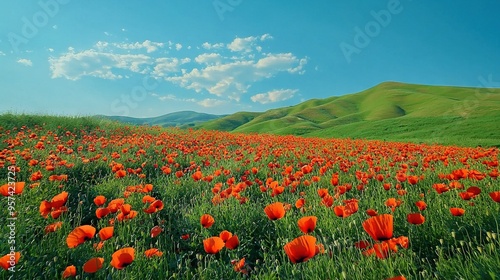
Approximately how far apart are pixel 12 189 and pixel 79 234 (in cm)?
137

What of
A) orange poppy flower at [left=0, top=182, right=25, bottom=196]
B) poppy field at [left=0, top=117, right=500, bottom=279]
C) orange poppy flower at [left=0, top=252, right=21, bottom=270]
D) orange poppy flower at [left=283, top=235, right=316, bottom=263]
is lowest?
poppy field at [left=0, top=117, right=500, bottom=279]

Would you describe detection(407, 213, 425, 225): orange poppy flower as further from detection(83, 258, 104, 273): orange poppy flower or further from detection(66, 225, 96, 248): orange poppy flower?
detection(66, 225, 96, 248): orange poppy flower

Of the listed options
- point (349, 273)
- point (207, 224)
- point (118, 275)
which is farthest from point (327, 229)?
point (118, 275)

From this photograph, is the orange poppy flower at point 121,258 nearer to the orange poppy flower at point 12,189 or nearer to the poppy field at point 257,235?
the poppy field at point 257,235

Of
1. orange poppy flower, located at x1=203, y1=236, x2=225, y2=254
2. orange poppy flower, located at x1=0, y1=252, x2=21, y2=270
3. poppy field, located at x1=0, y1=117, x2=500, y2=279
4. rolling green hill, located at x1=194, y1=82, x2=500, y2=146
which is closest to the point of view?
orange poppy flower, located at x1=0, y1=252, x2=21, y2=270

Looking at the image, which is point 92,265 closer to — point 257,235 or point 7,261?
point 7,261

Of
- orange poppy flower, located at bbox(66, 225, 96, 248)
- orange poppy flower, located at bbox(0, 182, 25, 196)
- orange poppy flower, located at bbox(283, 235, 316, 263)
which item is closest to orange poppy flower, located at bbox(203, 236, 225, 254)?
orange poppy flower, located at bbox(283, 235, 316, 263)

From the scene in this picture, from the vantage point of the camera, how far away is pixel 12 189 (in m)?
2.98

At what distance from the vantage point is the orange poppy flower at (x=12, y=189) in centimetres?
274

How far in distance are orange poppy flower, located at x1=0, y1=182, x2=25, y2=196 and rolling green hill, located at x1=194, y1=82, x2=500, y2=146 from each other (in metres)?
23.0

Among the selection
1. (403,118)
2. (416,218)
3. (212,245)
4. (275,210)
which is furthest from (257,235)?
(403,118)

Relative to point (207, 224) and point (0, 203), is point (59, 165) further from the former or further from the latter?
point (207, 224)

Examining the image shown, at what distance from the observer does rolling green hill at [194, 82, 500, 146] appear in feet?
85.2

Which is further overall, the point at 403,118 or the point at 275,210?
the point at 403,118
